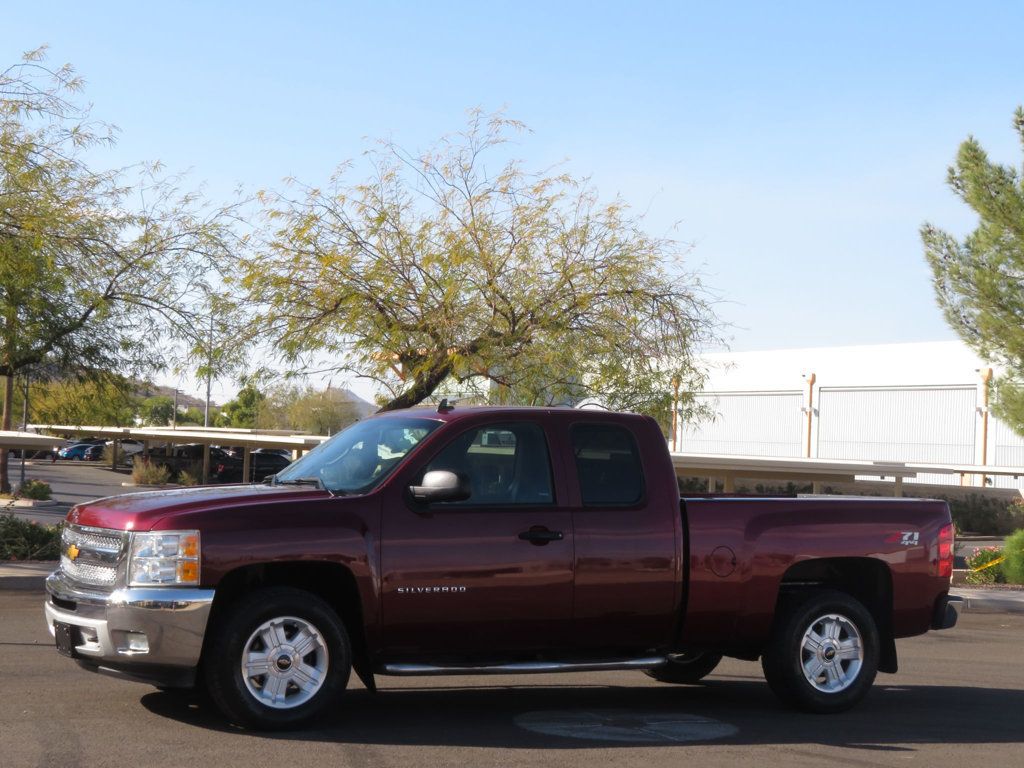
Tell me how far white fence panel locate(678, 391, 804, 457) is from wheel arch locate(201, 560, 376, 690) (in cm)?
5335

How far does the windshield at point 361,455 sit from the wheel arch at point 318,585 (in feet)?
1.65

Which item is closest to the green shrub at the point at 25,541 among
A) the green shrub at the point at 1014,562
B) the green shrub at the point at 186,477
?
the green shrub at the point at 1014,562

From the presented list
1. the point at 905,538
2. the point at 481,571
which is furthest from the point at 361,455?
the point at 905,538

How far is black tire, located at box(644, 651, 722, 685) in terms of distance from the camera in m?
9.51

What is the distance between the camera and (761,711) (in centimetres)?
895

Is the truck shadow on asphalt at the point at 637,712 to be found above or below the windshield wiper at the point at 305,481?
below

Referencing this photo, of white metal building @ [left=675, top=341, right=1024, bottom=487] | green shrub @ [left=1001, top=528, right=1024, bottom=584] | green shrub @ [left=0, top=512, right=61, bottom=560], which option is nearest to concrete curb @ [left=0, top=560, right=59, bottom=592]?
green shrub @ [left=0, top=512, right=61, bottom=560]

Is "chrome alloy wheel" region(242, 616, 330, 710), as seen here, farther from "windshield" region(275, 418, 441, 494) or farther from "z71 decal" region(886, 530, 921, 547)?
"z71 decal" region(886, 530, 921, 547)

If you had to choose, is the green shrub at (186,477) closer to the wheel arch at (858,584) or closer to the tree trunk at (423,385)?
the tree trunk at (423,385)

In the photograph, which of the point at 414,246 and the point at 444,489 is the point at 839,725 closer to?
the point at 444,489

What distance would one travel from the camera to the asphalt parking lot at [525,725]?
705 centimetres

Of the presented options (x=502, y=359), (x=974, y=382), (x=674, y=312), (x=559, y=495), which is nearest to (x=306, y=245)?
(x=502, y=359)

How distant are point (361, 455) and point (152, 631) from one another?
1804 mm

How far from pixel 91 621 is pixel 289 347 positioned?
14.3m
